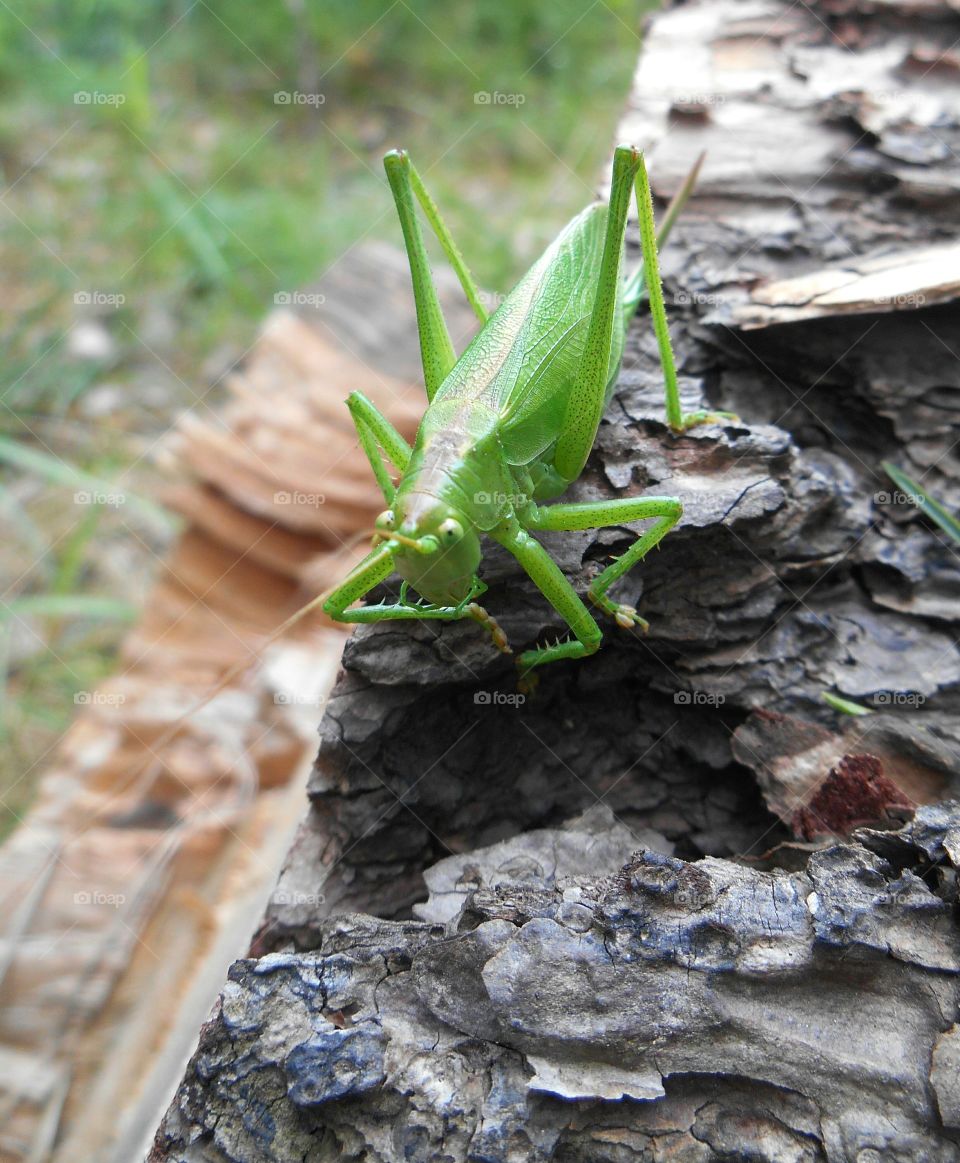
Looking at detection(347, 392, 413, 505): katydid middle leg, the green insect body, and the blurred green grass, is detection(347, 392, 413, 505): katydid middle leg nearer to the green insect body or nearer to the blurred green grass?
the green insect body

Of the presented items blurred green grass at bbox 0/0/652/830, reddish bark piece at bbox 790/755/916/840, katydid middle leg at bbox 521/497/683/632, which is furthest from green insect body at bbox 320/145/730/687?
blurred green grass at bbox 0/0/652/830

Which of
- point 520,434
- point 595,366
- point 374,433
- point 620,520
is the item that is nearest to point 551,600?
point 620,520

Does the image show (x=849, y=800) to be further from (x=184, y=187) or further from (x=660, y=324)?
(x=184, y=187)

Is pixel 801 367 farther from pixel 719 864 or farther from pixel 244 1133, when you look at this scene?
pixel 244 1133

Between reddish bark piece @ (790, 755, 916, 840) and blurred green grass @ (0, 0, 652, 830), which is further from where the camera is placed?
blurred green grass @ (0, 0, 652, 830)

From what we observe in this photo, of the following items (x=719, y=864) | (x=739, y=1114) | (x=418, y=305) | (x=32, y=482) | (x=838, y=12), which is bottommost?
(x=32, y=482)

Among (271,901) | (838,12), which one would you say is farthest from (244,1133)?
(838,12)

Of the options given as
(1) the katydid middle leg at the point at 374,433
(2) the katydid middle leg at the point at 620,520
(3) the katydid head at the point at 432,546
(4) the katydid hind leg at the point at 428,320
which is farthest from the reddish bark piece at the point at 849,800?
(4) the katydid hind leg at the point at 428,320
